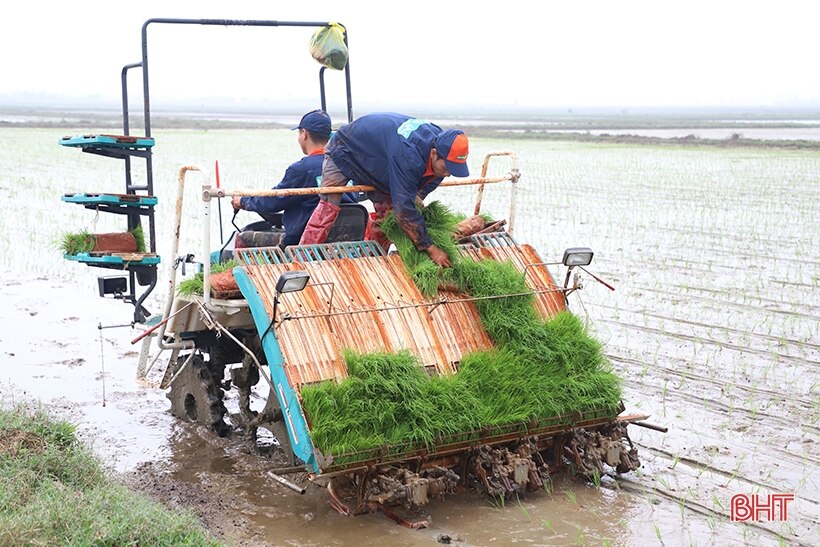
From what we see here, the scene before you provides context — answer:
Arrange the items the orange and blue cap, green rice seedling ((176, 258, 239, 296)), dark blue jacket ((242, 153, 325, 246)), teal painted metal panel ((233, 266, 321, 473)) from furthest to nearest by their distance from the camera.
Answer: dark blue jacket ((242, 153, 325, 246)), green rice seedling ((176, 258, 239, 296)), the orange and blue cap, teal painted metal panel ((233, 266, 321, 473))

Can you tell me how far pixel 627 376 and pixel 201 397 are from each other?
11.5 feet

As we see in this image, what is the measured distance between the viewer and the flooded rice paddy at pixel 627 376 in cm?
590

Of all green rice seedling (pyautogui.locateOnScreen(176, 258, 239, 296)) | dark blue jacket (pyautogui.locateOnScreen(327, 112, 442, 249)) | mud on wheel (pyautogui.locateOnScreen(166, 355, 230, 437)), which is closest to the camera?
dark blue jacket (pyautogui.locateOnScreen(327, 112, 442, 249))

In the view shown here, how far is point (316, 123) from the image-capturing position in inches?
300

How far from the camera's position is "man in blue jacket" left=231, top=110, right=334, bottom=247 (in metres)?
7.25

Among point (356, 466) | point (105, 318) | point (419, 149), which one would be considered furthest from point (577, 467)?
point (105, 318)

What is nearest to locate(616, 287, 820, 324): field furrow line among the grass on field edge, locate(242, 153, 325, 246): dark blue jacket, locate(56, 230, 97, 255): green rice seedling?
locate(242, 153, 325, 246): dark blue jacket

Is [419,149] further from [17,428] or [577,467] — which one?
[17,428]

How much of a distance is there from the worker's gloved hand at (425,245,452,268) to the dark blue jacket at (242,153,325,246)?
1.05m

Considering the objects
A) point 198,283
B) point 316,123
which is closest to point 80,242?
point 198,283

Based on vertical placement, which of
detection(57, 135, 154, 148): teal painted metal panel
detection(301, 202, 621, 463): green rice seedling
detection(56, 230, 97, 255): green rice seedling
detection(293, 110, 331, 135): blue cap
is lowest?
detection(301, 202, 621, 463): green rice seedling

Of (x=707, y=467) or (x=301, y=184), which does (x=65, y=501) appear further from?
(x=707, y=467)

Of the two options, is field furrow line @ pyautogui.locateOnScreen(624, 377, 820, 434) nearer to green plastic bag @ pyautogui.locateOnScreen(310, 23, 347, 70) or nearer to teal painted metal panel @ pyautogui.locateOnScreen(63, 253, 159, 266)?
green plastic bag @ pyautogui.locateOnScreen(310, 23, 347, 70)

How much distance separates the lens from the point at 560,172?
27906 mm
